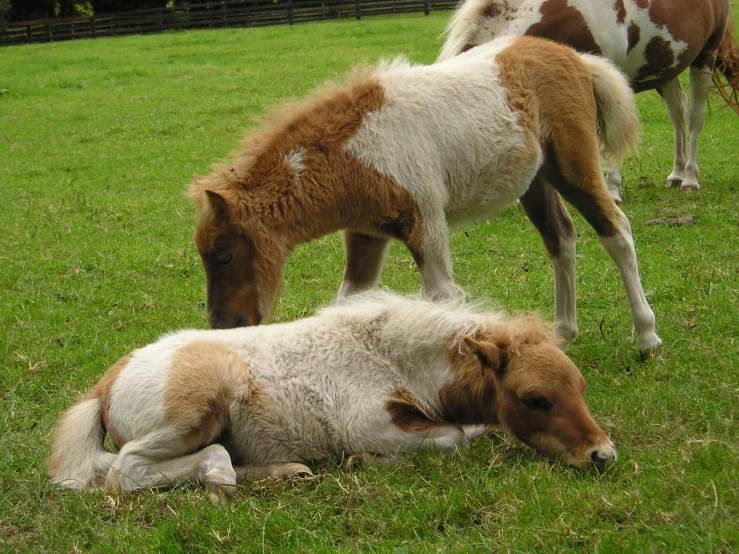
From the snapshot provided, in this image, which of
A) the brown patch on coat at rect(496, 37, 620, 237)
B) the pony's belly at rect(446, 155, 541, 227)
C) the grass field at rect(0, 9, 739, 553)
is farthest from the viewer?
the brown patch on coat at rect(496, 37, 620, 237)

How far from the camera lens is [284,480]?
4.30 m

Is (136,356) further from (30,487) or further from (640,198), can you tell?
(640,198)

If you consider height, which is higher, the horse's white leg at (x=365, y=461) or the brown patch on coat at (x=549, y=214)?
the brown patch on coat at (x=549, y=214)

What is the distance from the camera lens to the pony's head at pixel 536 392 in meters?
4.17

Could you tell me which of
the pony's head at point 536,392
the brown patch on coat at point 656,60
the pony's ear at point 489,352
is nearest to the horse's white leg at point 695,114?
the brown patch on coat at point 656,60

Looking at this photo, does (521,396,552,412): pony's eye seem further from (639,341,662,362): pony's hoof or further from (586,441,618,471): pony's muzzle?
(639,341,662,362): pony's hoof

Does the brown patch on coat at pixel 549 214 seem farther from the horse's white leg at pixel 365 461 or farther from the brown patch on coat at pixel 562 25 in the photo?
the brown patch on coat at pixel 562 25

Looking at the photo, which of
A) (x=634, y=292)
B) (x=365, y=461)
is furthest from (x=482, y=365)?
(x=634, y=292)

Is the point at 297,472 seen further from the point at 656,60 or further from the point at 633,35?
the point at 656,60

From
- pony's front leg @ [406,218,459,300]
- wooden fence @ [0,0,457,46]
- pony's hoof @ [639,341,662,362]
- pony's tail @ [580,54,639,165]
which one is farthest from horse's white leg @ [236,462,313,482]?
wooden fence @ [0,0,457,46]

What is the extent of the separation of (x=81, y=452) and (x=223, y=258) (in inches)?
55.2

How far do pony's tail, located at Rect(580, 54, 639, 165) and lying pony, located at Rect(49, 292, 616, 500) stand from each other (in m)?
2.05

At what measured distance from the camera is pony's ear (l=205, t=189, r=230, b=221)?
5.07m

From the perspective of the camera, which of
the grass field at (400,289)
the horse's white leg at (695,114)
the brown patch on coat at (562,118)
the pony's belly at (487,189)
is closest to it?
the grass field at (400,289)
